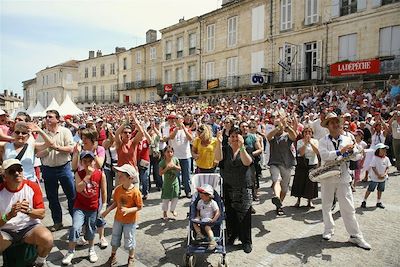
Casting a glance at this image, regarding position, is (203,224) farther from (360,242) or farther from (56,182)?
(56,182)

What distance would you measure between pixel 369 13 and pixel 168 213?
19712mm

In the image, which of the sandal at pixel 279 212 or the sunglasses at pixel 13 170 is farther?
the sandal at pixel 279 212

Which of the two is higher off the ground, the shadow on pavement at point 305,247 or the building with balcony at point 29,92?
the building with balcony at point 29,92

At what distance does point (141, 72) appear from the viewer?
4588 centimetres

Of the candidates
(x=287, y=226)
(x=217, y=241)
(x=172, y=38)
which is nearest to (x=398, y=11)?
(x=287, y=226)

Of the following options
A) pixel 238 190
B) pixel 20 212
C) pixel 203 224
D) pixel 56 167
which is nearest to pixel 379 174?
pixel 238 190

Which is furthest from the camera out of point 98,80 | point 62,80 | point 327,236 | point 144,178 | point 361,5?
point 62,80

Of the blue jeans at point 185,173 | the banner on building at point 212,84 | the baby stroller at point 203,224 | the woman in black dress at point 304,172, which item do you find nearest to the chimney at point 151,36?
the banner on building at point 212,84

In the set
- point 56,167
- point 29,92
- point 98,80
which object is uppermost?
point 98,80

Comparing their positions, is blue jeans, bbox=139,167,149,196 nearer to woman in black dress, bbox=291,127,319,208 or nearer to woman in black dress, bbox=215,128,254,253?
woman in black dress, bbox=215,128,254,253

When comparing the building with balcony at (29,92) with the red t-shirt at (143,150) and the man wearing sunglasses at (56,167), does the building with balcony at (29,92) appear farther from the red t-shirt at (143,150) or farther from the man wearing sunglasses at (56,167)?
the man wearing sunglasses at (56,167)

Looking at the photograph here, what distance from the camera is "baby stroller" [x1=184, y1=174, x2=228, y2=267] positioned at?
433 cm

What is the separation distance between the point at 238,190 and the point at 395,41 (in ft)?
62.3

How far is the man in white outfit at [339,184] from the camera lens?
16.5 ft
